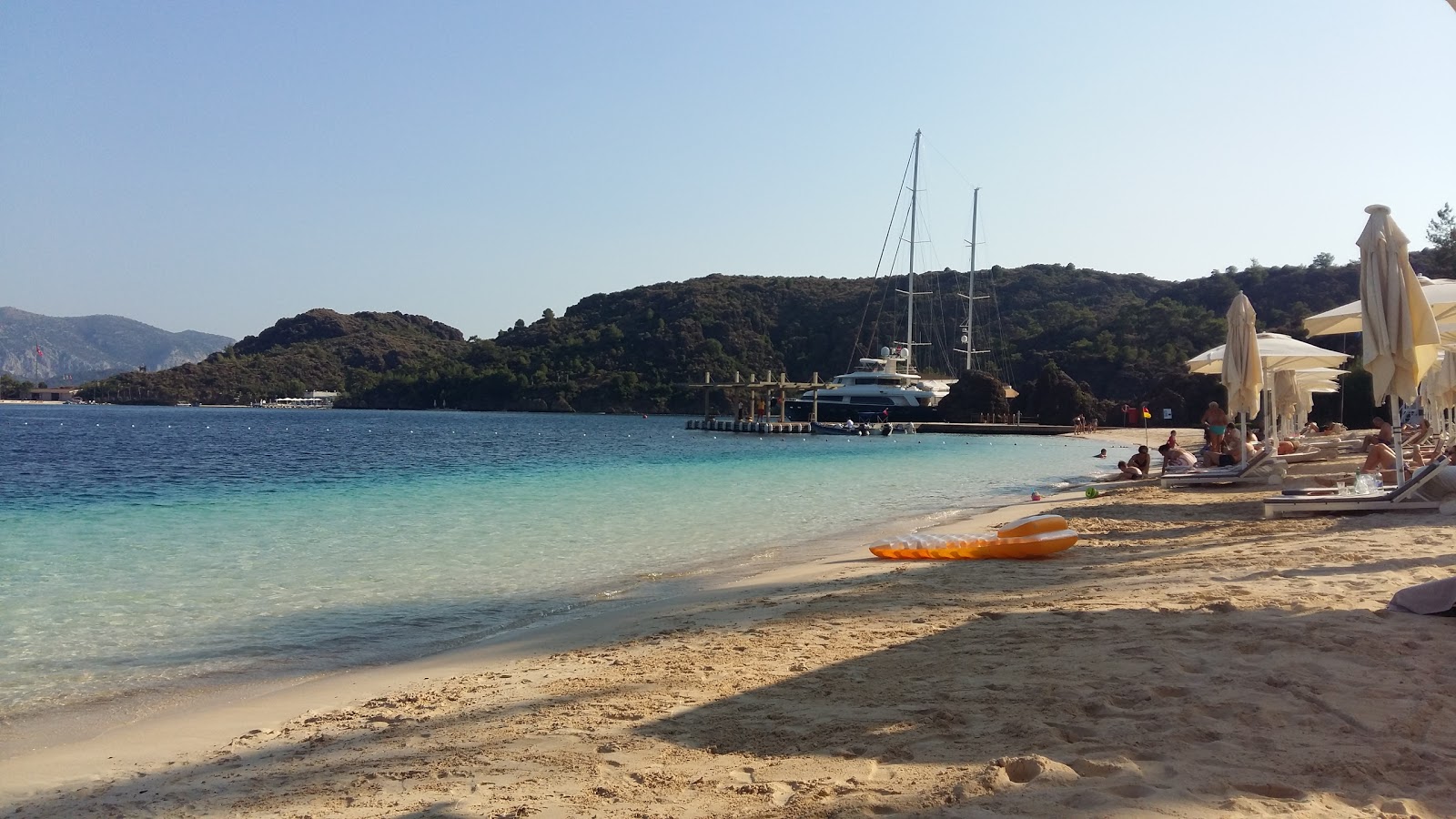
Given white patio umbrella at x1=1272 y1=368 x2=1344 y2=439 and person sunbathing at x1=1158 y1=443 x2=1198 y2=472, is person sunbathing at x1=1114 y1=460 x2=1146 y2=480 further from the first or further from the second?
white patio umbrella at x1=1272 y1=368 x2=1344 y2=439

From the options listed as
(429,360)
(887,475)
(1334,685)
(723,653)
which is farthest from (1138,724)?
(429,360)

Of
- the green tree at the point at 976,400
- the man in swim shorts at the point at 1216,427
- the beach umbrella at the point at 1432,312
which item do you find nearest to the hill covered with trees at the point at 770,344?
the green tree at the point at 976,400

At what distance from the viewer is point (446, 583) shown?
8555 mm

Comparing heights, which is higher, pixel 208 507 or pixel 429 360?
pixel 429 360

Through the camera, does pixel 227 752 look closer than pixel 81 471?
Yes

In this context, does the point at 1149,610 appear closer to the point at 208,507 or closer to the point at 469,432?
the point at 208,507

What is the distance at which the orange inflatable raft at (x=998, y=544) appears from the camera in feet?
25.9

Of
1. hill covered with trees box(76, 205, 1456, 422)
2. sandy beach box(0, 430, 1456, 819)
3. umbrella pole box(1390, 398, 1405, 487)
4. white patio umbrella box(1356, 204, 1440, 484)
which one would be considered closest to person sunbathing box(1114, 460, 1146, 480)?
umbrella pole box(1390, 398, 1405, 487)

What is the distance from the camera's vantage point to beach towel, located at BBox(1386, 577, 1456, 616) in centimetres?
421

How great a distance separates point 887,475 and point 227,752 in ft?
64.5

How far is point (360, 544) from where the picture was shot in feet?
36.3

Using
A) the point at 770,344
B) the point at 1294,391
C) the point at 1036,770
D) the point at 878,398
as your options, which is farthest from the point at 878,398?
the point at 1036,770

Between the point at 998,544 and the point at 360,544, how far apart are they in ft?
23.6

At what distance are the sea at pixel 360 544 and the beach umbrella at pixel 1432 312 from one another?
5237mm
